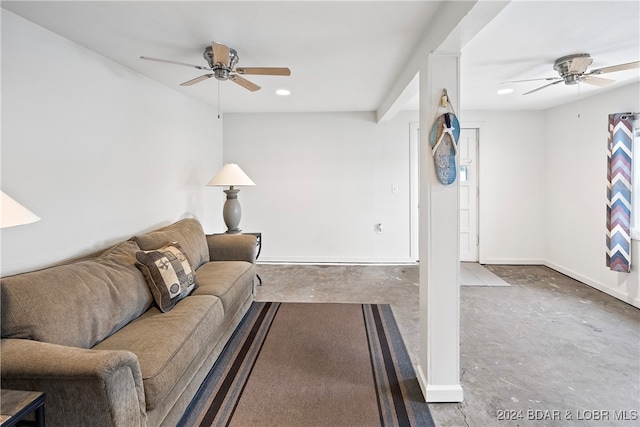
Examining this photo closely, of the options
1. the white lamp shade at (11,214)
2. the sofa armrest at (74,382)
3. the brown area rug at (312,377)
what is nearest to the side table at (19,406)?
the sofa armrest at (74,382)

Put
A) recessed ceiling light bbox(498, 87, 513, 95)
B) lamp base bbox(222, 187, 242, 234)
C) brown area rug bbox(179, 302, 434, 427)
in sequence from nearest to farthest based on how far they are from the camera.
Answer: brown area rug bbox(179, 302, 434, 427) < recessed ceiling light bbox(498, 87, 513, 95) < lamp base bbox(222, 187, 242, 234)

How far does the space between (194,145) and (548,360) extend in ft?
13.5

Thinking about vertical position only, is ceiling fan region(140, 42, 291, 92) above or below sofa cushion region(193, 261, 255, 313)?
above

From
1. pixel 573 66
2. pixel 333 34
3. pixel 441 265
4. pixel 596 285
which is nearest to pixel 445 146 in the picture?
pixel 441 265

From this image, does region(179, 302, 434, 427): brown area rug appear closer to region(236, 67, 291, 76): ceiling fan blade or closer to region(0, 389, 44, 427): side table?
region(0, 389, 44, 427): side table

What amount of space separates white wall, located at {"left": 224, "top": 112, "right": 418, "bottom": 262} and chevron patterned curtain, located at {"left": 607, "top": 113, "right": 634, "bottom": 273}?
7.46 ft

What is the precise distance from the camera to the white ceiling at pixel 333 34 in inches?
69.9

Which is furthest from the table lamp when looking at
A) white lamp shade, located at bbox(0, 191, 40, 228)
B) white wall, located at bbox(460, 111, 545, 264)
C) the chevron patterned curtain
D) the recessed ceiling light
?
the chevron patterned curtain

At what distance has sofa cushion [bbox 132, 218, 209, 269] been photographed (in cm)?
244

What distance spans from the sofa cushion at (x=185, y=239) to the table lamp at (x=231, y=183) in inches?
20.1

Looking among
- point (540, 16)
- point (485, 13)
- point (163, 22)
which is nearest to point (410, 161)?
point (540, 16)

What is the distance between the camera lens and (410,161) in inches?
185

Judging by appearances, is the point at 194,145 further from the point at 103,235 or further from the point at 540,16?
the point at 540,16

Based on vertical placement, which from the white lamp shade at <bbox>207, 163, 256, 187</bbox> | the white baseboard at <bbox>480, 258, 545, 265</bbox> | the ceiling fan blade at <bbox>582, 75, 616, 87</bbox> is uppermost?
the ceiling fan blade at <bbox>582, 75, 616, 87</bbox>
